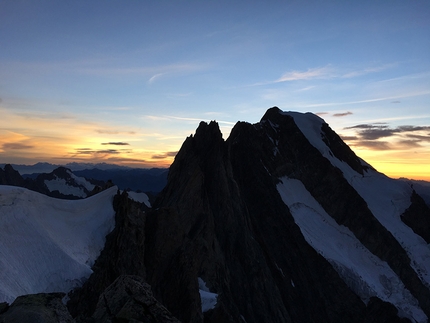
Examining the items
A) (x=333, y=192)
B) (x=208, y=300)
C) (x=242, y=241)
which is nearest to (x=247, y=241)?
(x=242, y=241)

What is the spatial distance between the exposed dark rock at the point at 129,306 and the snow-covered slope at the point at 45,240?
35.8ft

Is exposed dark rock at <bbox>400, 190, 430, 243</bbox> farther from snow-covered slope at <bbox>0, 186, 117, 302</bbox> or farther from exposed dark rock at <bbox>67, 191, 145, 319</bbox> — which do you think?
snow-covered slope at <bbox>0, 186, 117, 302</bbox>

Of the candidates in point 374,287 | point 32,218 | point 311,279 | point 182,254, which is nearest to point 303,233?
point 311,279

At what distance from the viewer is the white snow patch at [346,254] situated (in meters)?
53.2

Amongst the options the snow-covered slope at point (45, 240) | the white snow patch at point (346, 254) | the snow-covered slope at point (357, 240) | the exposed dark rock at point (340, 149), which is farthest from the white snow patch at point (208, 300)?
the exposed dark rock at point (340, 149)

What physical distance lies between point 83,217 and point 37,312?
23.1 metres

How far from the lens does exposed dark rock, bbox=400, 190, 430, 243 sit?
6931 cm

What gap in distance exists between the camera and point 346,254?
192 feet

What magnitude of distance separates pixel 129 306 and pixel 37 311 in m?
2.20

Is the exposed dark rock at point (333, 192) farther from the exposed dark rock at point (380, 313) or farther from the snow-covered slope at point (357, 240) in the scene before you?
the exposed dark rock at point (380, 313)

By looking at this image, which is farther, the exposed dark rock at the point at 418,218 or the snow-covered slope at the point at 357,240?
the exposed dark rock at the point at 418,218

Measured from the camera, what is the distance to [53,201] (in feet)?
98.1

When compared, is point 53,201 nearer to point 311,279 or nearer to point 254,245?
point 254,245

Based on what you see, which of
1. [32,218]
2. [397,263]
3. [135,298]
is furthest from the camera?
[397,263]
